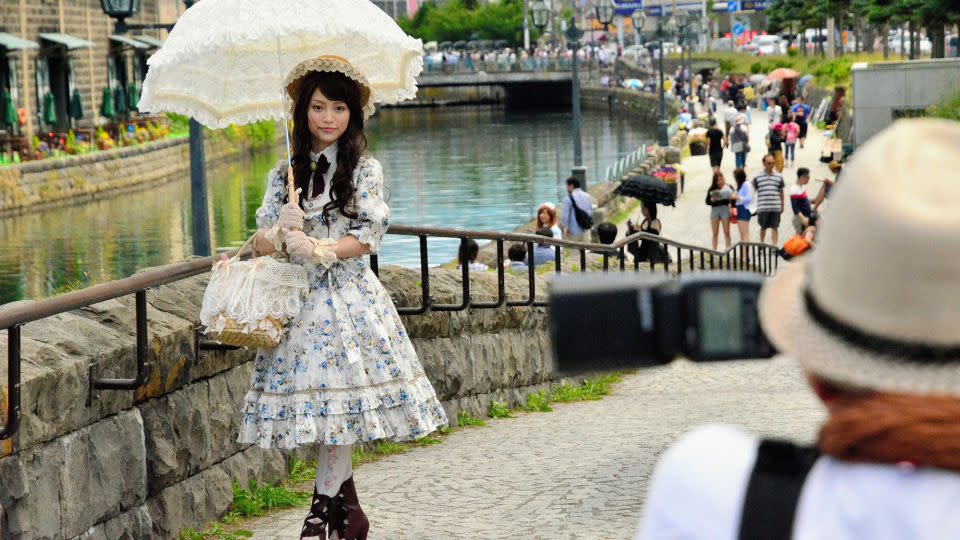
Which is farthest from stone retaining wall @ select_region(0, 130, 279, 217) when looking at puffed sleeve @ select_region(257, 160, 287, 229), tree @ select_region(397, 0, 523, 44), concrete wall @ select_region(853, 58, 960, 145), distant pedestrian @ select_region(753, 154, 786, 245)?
tree @ select_region(397, 0, 523, 44)

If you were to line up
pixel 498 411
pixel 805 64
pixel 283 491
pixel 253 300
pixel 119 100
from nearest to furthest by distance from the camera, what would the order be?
pixel 253 300, pixel 283 491, pixel 498 411, pixel 119 100, pixel 805 64

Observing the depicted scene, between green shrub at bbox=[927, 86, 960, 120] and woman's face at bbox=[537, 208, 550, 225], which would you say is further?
green shrub at bbox=[927, 86, 960, 120]

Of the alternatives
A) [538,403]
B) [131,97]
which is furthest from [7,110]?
[538,403]

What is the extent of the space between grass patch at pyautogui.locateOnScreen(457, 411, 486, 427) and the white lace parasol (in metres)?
2.96

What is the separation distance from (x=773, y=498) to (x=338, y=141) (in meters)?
3.81

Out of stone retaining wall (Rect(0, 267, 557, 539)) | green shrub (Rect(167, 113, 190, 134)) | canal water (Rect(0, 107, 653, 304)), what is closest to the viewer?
stone retaining wall (Rect(0, 267, 557, 539))

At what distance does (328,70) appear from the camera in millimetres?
5281

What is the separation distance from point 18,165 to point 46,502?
33.2 meters

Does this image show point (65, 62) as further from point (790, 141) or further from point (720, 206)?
point (720, 206)

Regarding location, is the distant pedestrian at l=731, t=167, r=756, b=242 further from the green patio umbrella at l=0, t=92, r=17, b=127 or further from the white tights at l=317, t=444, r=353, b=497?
the green patio umbrella at l=0, t=92, r=17, b=127

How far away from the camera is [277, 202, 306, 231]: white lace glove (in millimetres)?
5012

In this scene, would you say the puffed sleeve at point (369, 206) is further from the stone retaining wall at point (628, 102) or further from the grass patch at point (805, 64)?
the stone retaining wall at point (628, 102)

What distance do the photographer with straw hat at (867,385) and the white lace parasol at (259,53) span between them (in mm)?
4016

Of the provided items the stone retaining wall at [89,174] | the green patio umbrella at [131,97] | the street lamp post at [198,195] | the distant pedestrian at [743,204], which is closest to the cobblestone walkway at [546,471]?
the street lamp post at [198,195]
